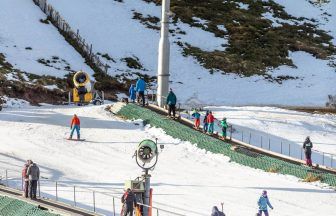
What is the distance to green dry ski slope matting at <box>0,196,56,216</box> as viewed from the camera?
769 inches

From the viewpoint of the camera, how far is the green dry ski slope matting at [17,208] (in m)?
19.5

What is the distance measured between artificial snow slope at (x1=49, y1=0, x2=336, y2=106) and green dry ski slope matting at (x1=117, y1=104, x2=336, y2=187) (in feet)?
62.6

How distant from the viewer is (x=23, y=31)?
191 ft

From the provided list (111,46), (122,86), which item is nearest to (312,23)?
(111,46)

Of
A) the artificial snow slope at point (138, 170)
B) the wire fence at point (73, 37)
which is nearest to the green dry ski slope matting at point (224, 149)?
the artificial snow slope at point (138, 170)

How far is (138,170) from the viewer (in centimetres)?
2775

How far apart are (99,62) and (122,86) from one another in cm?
472

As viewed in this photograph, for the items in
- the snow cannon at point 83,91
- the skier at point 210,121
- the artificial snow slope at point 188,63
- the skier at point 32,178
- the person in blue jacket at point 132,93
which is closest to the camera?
the skier at point 32,178

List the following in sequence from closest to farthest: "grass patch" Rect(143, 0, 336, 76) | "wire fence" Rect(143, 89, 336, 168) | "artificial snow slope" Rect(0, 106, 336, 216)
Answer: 1. "artificial snow slope" Rect(0, 106, 336, 216)
2. "wire fence" Rect(143, 89, 336, 168)
3. "grass patch" Rect(143, 0, 336, 76)

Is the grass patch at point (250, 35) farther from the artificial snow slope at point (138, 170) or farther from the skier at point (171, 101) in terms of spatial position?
the artificial snow slope at point (138, 170)

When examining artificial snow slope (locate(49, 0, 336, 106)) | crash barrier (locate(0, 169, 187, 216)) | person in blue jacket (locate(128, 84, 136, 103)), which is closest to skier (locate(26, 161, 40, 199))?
crash barrier (locate(0, 169, 187, 216))

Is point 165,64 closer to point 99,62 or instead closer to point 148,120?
point 148,120

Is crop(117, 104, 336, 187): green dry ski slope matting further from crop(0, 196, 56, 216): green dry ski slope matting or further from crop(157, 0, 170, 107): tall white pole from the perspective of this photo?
crop(0, 196, 56, 216): green dry ski slope matting

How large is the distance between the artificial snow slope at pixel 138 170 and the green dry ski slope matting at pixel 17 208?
2.16 meters
